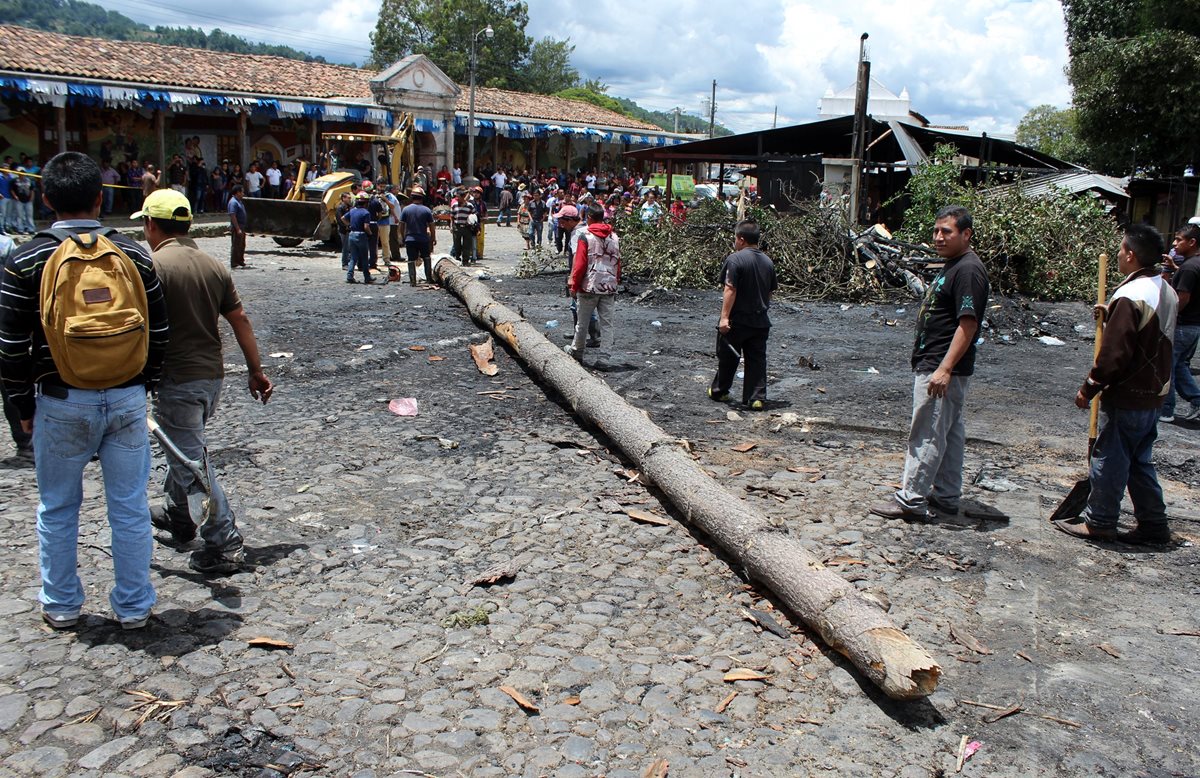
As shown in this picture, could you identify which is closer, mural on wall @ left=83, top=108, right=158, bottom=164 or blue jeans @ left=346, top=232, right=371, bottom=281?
blue jeans @ left=346, top=232, right=371, bottom=281

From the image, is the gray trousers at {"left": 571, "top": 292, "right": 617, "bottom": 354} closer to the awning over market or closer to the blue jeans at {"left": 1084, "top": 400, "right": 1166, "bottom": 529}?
the blue jeans at {"left": 1084, "top": 400, "right": 1166, "bottom": 529}

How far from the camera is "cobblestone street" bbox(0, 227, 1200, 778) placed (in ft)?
10.5

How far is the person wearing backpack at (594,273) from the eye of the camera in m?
8.79

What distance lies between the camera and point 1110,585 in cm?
459

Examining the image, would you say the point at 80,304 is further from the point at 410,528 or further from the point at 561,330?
the point at 561,330

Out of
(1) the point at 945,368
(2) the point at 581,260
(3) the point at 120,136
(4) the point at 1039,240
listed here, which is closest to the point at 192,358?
(1) the point at 945,368

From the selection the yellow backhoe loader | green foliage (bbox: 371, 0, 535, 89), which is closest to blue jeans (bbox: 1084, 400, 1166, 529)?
the yellow backhoe loader

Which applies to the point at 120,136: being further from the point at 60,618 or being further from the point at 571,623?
the point at 571,623

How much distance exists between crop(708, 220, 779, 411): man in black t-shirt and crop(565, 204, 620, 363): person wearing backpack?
4.90ft

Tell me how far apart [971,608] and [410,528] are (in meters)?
2.87

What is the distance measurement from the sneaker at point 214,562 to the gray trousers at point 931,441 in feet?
11.8

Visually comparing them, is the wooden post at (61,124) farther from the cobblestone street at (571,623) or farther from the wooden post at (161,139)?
the cobblestone street at (571,623)

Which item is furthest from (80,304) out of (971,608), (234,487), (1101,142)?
(1101,142)

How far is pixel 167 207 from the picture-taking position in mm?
4184
